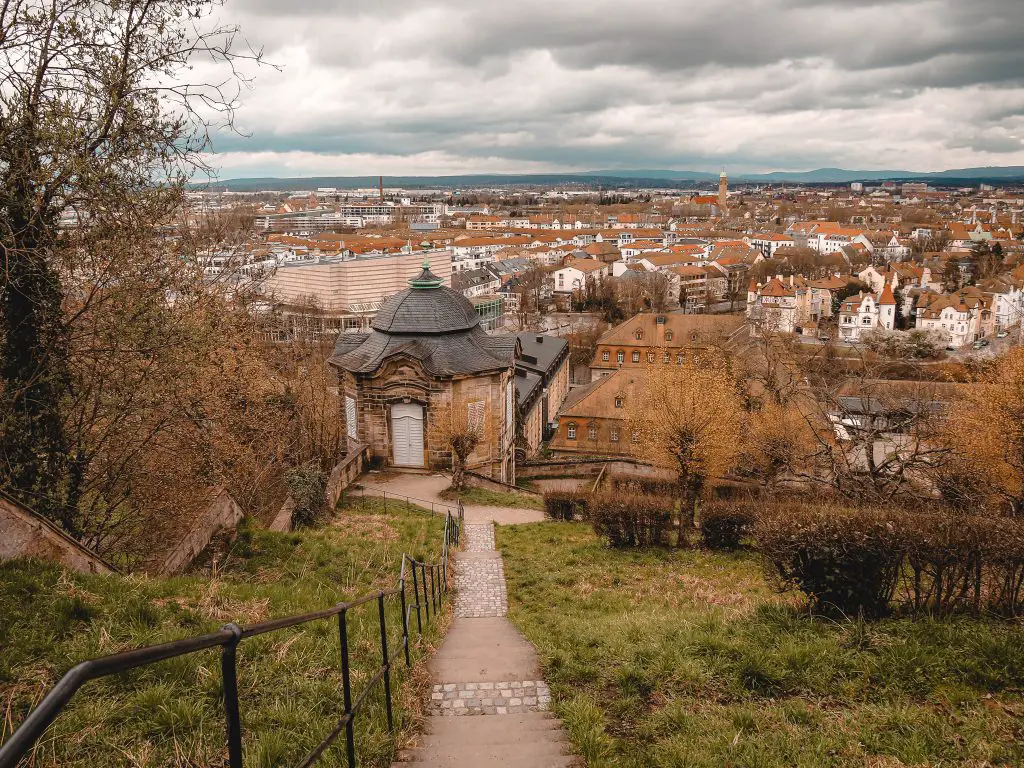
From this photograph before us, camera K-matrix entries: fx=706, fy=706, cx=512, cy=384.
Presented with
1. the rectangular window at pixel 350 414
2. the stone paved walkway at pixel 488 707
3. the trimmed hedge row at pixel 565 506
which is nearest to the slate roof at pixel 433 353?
the rectangular window at pixel 350 414

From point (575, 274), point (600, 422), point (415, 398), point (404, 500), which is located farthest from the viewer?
point (575, 274)

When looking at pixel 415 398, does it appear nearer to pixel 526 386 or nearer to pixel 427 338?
pixel 427 338

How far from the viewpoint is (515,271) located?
120750 millimetres

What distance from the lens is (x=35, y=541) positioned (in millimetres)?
7102

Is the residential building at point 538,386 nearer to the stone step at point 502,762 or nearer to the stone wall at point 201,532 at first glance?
the stone wall at point 201,532

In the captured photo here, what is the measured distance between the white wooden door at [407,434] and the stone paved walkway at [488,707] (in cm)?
1368

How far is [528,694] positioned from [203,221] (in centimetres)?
2789

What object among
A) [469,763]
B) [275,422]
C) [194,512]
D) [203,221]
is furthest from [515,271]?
[469,763]

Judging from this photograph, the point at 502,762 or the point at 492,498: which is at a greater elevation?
the point at 502,762

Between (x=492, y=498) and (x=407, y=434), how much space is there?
384 cm

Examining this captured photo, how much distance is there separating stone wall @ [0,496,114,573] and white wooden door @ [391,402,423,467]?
52.6 ft

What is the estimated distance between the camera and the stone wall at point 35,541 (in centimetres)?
689

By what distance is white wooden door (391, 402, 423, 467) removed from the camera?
23.7 meters

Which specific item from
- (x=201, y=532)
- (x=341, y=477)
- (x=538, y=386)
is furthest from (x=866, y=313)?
(x=201, y=532)
